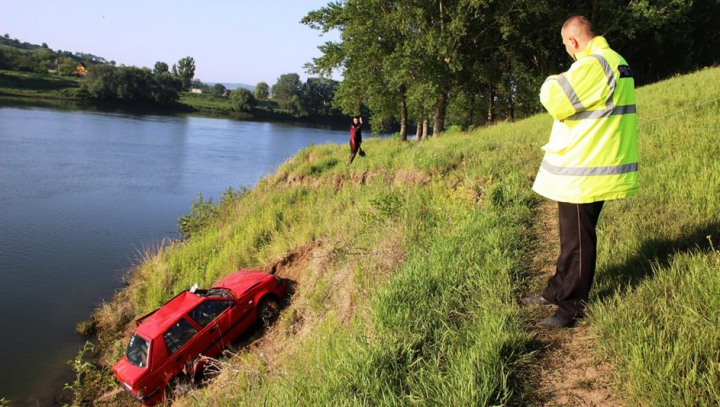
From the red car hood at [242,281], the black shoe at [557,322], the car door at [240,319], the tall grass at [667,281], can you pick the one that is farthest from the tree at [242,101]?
the black shoe at [557,322]

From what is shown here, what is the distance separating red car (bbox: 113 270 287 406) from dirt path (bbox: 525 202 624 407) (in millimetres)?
5548

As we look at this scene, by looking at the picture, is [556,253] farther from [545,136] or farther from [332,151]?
[332,151]

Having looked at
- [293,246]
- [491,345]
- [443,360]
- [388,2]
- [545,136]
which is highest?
[388,2]

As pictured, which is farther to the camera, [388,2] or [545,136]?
[388,2]

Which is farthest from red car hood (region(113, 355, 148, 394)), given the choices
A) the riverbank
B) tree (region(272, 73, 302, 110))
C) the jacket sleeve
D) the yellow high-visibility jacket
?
tree (region(272, 73, 302, 110))

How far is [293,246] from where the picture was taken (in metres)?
9.78

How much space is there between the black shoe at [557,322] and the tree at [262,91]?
115 metres

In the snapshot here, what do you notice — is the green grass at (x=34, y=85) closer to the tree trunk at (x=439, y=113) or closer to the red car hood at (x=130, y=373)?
the tree trunk at (x=439, y=113)

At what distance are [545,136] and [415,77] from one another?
10.2m

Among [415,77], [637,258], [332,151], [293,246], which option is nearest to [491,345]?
[637,258]

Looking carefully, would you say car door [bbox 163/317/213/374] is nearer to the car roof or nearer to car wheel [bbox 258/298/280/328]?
the car roof

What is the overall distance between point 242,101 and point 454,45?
7334 cm

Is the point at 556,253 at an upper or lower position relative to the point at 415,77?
lower

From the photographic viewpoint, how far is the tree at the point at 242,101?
85625mm
